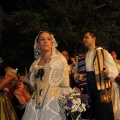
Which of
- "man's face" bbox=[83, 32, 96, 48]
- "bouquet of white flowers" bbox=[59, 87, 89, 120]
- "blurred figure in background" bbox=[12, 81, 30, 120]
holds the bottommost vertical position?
"blurred figure in background" bbox=[12, 81, 30, 120]

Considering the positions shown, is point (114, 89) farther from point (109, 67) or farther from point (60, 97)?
point (60, 97)

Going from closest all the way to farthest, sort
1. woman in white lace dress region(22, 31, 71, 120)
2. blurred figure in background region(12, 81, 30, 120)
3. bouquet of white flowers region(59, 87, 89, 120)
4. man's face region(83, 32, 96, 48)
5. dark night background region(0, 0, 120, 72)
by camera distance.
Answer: bouquet of white flowers region(59, 87, 89, 120)
woman in white lace dress region(22, 31, 71, 120)
man's face region(83, 32, 96, 48)
blurred figure in background region(12, 81, 30, 120)
dark night background region(0, 0, 120, 72)

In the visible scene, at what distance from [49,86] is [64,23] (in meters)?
6.76

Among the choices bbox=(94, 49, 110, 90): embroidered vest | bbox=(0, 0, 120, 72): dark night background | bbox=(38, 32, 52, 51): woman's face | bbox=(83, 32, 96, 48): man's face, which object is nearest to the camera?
bbox=(38, 32, 52, 51): woman's face

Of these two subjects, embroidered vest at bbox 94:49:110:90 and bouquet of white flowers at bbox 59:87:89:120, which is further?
embroidered vest at bbox 94:49:110:90

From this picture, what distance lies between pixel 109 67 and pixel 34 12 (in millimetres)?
6856

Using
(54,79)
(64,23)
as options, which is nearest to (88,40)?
(54,79)

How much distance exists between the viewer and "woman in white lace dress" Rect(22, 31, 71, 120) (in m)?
3.87

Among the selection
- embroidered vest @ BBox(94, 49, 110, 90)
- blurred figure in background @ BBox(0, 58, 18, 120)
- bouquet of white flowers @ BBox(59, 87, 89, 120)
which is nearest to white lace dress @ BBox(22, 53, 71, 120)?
bouquet of white flowers @ BBox(59, 87, 89, 120)

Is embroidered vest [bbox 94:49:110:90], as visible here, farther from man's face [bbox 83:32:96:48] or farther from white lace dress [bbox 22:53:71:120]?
white lace dress [bbox 22:53:71:120]

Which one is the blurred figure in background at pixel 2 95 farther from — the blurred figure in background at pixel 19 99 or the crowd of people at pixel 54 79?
the blurred figure in background at pixel 19 99

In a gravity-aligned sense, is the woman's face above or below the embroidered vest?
above

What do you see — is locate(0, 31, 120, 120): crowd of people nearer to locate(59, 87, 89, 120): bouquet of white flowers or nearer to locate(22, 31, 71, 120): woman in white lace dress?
locate(22, 31, 71, 120): woman in white lace dress

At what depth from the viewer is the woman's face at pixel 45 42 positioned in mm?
4121
